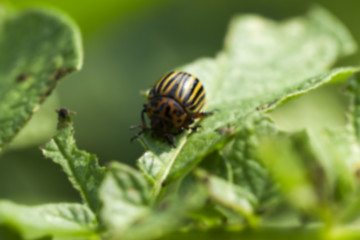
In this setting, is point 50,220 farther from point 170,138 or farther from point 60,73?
point 60,73

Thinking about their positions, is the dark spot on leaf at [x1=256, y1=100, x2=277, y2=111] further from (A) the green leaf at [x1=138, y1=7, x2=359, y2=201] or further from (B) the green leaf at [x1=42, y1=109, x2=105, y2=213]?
(B) the green leaf at [x1=42, y1=109, x2=105, y2=213]

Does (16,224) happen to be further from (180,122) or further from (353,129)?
(180,122)

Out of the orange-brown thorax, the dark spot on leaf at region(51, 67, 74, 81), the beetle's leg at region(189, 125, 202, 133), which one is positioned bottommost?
the beetle's leg at region(189, 125, 202, 133)

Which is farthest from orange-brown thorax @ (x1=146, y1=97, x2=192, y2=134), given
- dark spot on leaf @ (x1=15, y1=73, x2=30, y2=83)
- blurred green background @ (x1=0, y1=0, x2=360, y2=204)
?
blurred green background @ (x1=0, y1=0, x2=360, y2=204)

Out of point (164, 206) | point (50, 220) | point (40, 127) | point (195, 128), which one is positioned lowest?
point (164, 206)

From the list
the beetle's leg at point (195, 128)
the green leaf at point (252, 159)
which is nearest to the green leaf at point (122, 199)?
the green leaf at point (252, 159)

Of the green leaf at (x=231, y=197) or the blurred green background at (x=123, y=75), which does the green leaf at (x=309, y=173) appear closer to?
the green leaf at (x=231, y=197)

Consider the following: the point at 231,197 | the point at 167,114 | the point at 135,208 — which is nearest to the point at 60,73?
the point at 167,114
